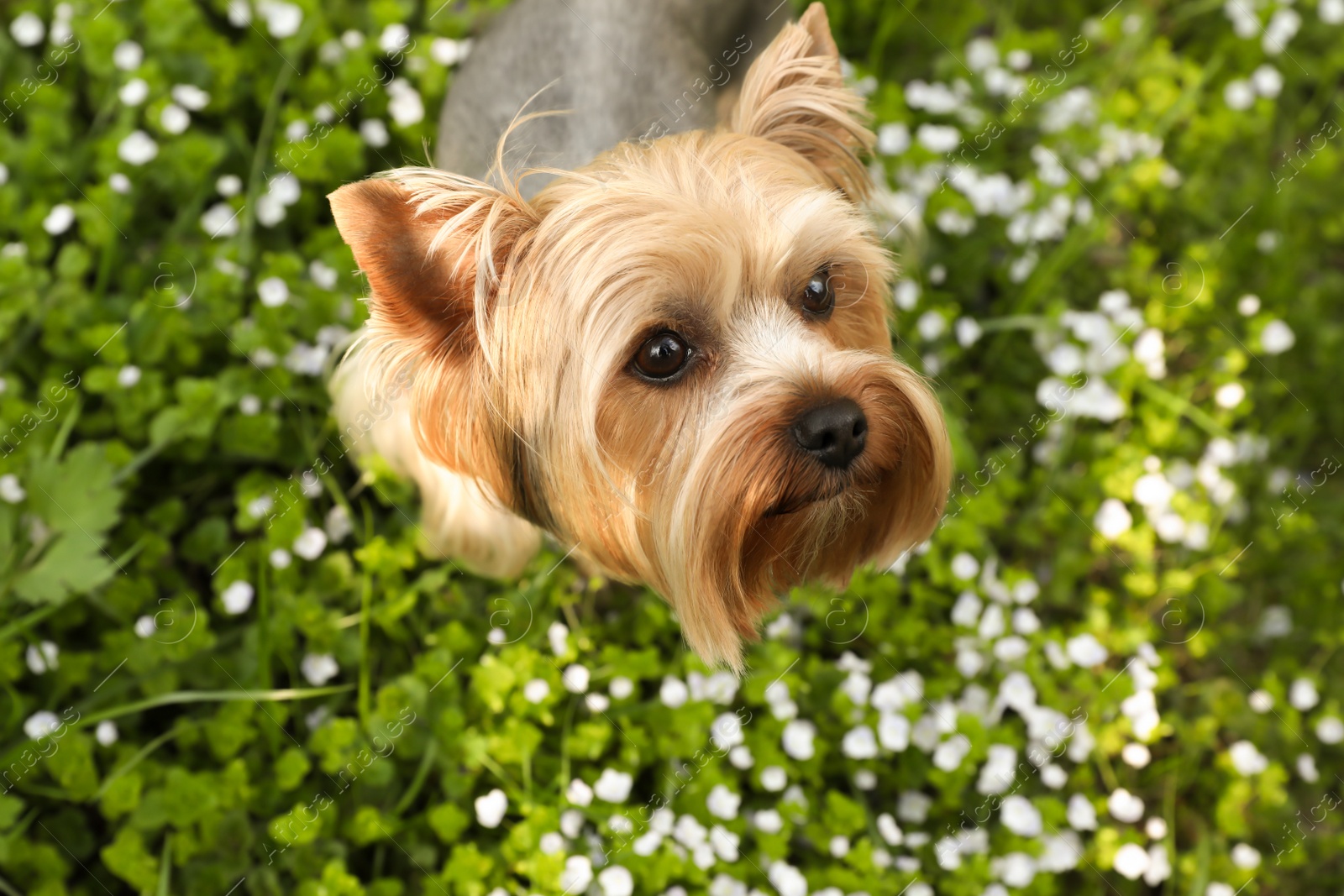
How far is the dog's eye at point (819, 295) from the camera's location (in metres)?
2.78

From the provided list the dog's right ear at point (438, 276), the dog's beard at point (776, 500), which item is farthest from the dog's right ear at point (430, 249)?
the dog's beard at point (776, 500)

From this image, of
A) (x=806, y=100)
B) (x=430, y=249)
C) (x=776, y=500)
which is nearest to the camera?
(x=430, y=249)

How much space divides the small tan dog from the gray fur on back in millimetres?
764

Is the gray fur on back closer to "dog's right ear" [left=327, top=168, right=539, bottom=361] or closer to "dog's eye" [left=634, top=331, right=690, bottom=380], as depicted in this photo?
"dog's right ear" [left=327, top=168, right=539, bottom=361]

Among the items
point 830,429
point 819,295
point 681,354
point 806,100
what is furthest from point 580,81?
point 830,429

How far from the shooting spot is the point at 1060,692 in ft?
12.9

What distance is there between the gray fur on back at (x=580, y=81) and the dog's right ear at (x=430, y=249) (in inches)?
33.9

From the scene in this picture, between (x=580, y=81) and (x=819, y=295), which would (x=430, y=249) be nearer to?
(x=819, y=295)

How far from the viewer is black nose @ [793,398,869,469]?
2469 mm

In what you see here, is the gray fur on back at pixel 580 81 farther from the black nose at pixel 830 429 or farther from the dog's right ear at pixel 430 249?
the black nose at pixel 830 429

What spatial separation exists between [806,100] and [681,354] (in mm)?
823

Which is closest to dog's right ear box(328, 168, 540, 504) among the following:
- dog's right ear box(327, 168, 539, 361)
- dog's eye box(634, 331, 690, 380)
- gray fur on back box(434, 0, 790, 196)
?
dog's right ear box(327, 168, 539, 361)

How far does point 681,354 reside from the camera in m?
2.60

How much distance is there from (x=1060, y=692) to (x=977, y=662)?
0.40m
